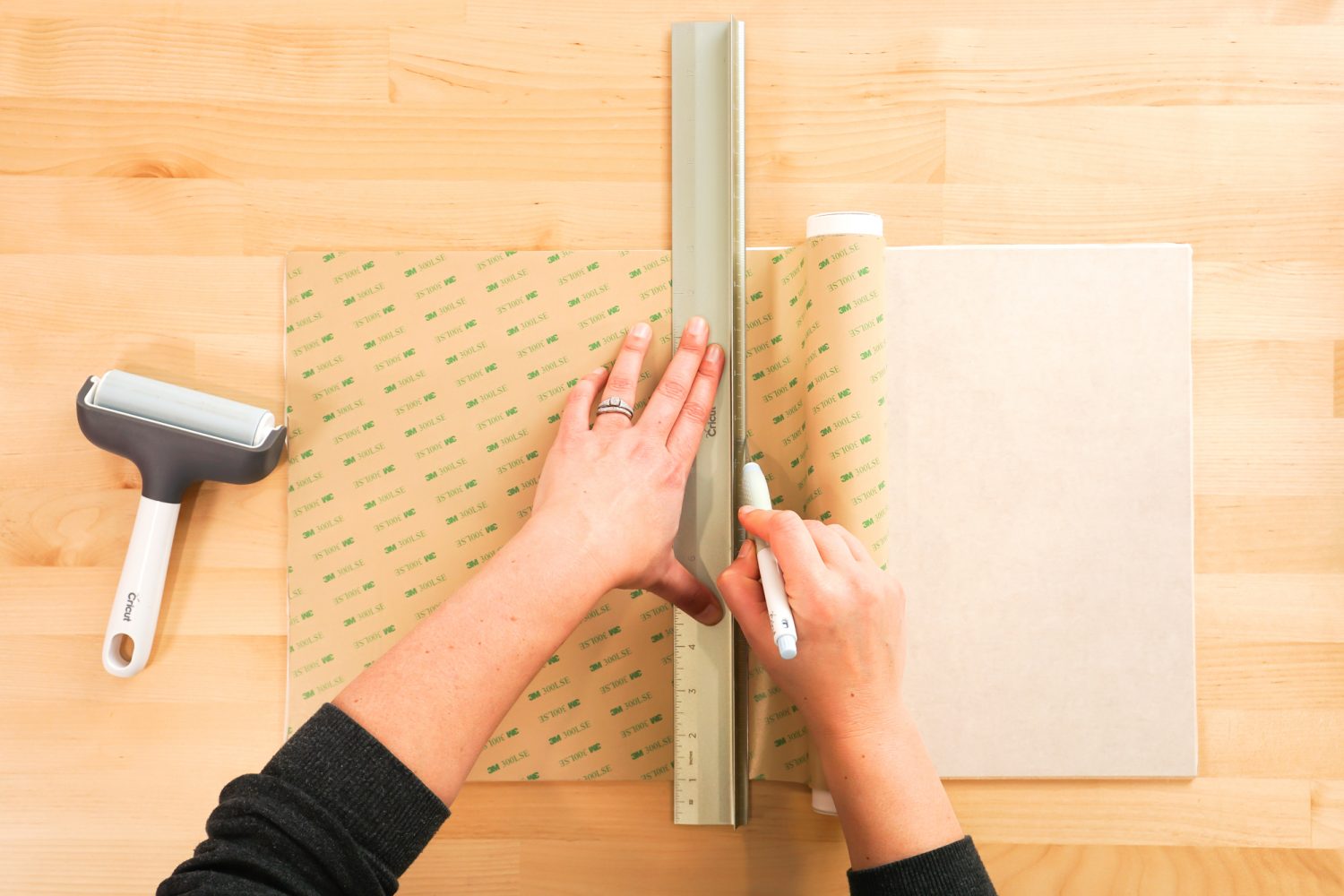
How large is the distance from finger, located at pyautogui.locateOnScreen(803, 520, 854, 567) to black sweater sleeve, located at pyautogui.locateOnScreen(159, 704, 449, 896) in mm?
328

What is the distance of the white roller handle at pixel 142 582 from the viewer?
76 centimetres

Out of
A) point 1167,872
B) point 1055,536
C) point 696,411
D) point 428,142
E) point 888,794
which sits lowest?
point 1167,872

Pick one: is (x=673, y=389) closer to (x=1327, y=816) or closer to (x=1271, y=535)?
(x=1271, y=535)

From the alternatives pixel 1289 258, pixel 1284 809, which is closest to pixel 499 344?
pixel 1289 258

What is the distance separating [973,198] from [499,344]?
0.47 metres

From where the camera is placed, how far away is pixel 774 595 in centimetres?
64

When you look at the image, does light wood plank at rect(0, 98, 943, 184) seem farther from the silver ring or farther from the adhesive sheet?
the silver ring

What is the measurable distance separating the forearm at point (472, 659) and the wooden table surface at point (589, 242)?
24 cm

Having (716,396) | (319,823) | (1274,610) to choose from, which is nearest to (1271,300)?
(1274,610)

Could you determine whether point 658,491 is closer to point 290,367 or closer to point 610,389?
point 610,389

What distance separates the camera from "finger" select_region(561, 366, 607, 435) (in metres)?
0.73

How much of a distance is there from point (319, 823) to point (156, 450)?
407 mm

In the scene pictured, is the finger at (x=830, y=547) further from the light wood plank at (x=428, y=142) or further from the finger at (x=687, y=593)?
the light wood plank at (x=428, y=142)

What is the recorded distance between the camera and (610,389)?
75 cm
